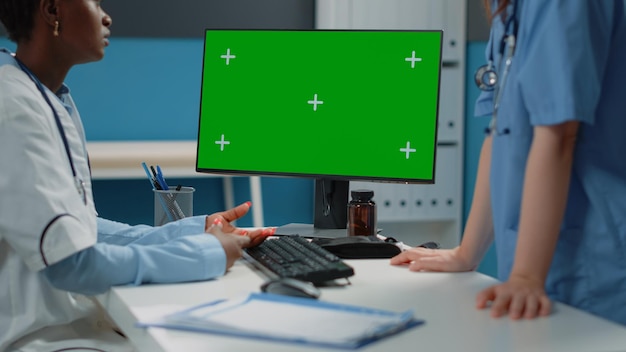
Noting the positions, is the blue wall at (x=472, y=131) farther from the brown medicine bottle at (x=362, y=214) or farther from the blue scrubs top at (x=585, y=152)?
the blue scrubs top at (x=585, y=152)

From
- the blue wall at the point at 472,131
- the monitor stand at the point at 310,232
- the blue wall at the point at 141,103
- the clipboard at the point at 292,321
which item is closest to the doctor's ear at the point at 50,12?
the clipboard at the point at 292,321

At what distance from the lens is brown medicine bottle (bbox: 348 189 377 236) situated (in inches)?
76.7

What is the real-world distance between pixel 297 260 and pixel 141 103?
234 cm

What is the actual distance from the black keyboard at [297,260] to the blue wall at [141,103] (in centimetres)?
193

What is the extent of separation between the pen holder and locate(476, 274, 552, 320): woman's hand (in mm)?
877

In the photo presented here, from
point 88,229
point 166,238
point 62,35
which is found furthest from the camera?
point 166,238

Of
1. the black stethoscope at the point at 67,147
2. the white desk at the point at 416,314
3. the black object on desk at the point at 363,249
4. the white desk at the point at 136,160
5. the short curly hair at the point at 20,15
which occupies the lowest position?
the white desk at the point at 416,314

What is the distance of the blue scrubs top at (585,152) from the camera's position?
48.9 inches

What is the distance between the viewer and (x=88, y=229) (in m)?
1.37

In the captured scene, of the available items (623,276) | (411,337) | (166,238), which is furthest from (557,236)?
(166,238)

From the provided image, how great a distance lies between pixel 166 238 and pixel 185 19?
2.14 meters

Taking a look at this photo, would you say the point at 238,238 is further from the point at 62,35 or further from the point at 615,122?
the point at 615,122

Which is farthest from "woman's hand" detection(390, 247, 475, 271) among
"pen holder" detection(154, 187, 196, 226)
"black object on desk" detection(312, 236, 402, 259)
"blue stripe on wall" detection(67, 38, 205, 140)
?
"blue stripe on wall" detection(67, 38, 205, 140)

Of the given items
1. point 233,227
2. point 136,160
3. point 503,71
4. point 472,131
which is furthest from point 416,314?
point 472,131
